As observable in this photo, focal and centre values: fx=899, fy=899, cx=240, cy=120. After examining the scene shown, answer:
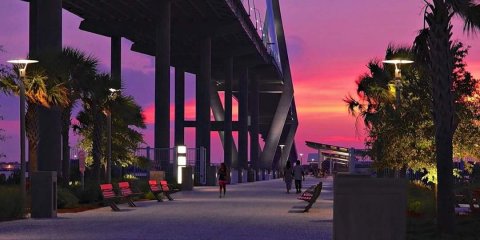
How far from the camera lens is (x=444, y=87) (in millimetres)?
17516

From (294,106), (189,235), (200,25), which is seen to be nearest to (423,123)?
(189,235)

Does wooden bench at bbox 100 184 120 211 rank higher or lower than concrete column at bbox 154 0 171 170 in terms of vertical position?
lower

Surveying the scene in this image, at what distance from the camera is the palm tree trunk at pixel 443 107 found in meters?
17.1

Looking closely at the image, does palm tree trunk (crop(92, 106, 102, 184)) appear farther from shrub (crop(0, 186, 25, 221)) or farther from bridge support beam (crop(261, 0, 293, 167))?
bridge support beam (crop(261, 0, 293, 167))

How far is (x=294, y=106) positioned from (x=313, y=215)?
370 ft

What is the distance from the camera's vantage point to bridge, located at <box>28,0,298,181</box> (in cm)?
3903

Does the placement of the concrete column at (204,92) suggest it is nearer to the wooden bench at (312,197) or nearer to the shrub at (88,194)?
the shrub at (88,194)

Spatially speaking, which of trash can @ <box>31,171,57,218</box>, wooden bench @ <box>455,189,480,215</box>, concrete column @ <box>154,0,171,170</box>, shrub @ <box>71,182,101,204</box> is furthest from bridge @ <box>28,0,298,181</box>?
wooden bench @ <box>455,189,480,215</box>

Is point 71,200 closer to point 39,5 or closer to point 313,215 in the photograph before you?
point 313,215

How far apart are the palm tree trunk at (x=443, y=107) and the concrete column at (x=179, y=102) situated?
80655 millimetres

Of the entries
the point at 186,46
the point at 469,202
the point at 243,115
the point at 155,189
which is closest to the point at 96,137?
the point at 155,189

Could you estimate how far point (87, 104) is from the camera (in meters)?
A: 40.7

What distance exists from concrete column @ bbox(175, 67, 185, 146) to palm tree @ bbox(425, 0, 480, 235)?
80655 mm

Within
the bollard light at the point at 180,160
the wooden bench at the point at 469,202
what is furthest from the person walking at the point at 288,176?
the wooden bench at the point at 469,202
